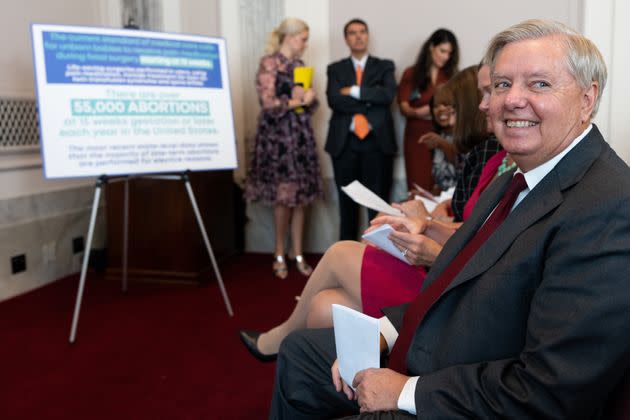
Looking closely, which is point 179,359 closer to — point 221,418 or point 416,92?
point 221,418

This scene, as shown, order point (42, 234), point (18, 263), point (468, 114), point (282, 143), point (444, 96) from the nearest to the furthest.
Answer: point (468, 114) < point (444, 96) < point (18, 263) < point (42, 234) < point (282, 143)

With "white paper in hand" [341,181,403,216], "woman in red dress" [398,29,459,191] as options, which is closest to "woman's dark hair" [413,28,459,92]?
"woman in red dress" [398,29,459,191]

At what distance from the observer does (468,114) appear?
2332 mm

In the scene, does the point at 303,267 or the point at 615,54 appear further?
the point at 303,267

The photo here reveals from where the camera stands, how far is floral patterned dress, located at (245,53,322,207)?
4430 mm

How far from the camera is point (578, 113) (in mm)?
1154

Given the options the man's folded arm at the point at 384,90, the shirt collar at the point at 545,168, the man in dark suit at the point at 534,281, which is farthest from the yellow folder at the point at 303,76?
the shirt collar at the point at 545,168

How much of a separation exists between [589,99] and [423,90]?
11.5 feet

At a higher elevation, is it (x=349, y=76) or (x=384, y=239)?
(x=349, y=76)

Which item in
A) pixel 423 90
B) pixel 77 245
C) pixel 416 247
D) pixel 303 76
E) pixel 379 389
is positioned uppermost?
pixel 303 76

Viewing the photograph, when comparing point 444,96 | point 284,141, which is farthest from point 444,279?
point 284,141

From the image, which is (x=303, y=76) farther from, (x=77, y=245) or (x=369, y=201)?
(x=369, y=201)

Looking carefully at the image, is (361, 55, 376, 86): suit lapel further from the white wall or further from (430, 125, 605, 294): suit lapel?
(430, 125, 605, 294): suit lapel

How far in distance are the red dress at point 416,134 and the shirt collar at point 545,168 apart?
3.43 meters
